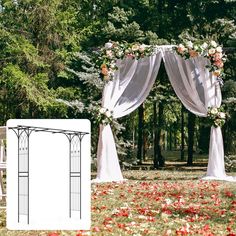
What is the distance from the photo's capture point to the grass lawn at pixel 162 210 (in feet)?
18.8

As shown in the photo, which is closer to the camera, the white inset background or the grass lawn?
the white inset background

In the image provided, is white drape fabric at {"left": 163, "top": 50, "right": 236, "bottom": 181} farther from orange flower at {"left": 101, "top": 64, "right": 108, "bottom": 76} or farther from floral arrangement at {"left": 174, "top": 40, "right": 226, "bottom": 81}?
orange flower at {"left": 101, "top": 64, "right": 108, "bottom": 76}

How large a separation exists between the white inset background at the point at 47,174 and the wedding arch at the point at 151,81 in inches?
268

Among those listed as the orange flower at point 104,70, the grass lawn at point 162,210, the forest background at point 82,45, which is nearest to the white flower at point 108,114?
the orange flower at point 104,70

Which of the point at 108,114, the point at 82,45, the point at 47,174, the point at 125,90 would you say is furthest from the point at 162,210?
the point at 82,45

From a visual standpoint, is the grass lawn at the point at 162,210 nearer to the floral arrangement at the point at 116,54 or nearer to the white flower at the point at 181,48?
the floral arrangement at the point at 116,54

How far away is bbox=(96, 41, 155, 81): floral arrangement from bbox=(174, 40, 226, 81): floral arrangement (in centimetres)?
77

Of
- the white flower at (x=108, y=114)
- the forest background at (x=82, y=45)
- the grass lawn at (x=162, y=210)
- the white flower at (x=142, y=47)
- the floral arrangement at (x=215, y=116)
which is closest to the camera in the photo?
the grass lawn at (x=162, y=210)

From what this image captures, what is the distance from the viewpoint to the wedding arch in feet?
38.4

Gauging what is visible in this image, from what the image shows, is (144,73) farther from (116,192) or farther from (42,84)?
(42,84)

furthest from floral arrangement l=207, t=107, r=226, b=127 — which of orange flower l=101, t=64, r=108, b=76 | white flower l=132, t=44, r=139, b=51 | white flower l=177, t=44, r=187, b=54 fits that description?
orange flower l=101, t=64, r=108, b=76

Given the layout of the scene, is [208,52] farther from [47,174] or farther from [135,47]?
[47,174]

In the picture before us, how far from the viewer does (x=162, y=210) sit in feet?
23.8

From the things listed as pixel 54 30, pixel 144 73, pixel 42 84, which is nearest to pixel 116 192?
pixel 144 73
